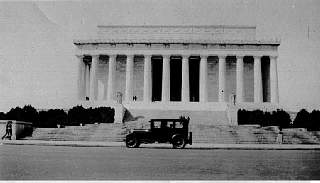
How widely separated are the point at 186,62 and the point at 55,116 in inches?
909

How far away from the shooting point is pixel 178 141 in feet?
94.6

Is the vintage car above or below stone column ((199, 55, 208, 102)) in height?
below

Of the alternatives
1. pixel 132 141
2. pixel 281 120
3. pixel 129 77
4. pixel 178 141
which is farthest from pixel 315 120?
pixel 129 77

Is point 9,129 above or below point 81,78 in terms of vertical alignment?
below

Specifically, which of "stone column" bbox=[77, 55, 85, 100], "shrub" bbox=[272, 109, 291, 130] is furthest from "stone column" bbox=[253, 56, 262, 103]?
"stone column" bbox=[77, 55, 85, 100]

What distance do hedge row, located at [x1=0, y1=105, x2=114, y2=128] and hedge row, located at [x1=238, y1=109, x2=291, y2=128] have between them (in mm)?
15902

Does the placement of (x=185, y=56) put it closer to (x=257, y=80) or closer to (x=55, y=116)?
(x=257, y=80)

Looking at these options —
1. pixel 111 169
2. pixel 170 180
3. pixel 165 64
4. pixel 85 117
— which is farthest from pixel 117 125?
pixel 170 180

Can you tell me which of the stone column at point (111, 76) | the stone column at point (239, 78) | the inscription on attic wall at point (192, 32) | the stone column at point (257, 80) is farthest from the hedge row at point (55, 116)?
the stone column at point (257, 80)

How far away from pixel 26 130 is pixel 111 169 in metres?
27.5

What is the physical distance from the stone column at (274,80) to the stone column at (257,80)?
5.55ft

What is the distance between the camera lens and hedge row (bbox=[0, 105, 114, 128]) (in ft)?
144

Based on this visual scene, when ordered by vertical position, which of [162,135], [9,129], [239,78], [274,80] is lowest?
[162,135]

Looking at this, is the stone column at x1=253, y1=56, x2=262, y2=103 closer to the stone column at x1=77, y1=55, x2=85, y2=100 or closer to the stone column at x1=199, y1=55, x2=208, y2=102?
the stone column at x1=199, y1=55, x2=208, y2=102
